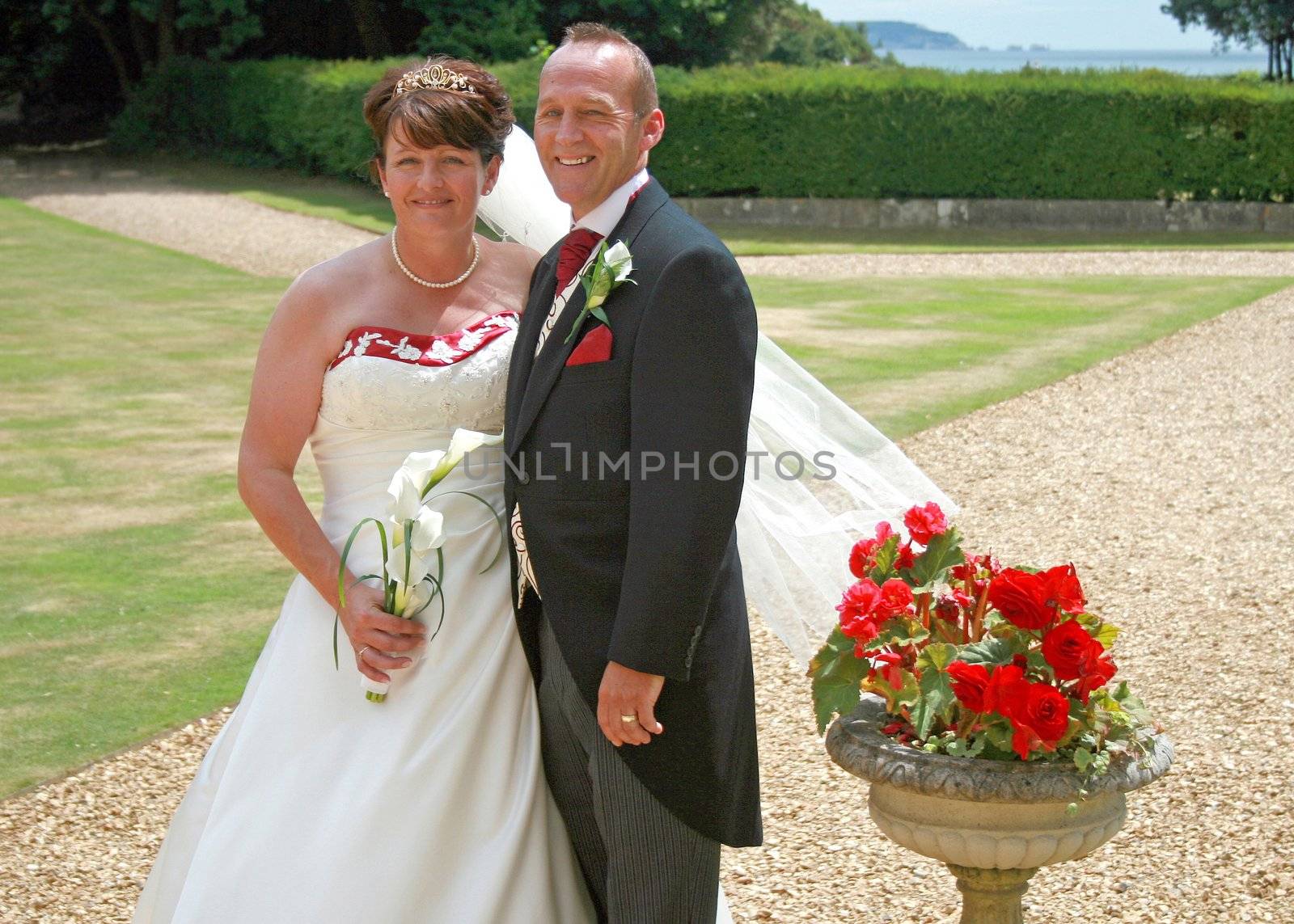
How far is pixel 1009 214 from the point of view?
19.9 metres

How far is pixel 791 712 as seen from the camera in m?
5.04

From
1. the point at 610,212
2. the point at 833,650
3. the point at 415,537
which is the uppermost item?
the point at 610,212

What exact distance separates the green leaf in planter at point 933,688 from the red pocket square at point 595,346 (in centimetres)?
89

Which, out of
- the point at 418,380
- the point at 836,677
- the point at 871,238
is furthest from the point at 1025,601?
the point at 871,238

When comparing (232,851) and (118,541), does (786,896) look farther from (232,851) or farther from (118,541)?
(118,541)

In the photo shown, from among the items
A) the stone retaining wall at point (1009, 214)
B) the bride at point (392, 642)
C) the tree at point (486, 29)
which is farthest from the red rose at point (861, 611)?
the tree at point (486, 29)

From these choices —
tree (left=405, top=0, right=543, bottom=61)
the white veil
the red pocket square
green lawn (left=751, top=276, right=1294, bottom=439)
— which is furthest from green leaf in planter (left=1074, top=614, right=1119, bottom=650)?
tree (left=405, top=0, right=543, bottom=61)

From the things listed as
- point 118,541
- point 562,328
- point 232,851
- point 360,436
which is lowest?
point 118,541

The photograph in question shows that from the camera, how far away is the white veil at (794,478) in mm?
3396

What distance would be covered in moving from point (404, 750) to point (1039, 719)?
1.27 m

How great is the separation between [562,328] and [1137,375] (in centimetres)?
900

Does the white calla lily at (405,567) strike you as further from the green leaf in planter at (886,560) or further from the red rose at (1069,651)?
the red rose at (1069,651)

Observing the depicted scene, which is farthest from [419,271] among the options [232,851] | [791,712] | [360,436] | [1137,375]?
[1137,375]

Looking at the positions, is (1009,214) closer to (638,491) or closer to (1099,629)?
(1099,629)
